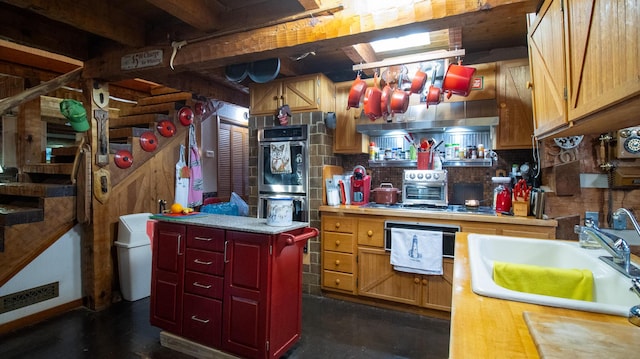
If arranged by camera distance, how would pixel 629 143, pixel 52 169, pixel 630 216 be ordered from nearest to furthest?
pixel 630 216 → pixel 629 143 → pixel 52 169

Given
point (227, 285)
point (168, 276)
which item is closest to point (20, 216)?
point (168, 276)

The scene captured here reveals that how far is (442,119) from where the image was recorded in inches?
117

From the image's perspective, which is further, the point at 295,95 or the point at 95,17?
the point at 295,95

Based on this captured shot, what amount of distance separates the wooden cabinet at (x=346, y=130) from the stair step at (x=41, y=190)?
105 inches

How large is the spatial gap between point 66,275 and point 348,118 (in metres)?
3.22

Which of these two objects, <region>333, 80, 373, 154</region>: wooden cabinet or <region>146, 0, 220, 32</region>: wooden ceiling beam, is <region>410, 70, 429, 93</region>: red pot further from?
<region>146, 0, 220, 32</region>: wooden ceiling beam

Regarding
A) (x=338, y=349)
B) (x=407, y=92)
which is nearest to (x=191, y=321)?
(x=338, y=349)

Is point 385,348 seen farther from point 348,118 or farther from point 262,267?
point 348,118

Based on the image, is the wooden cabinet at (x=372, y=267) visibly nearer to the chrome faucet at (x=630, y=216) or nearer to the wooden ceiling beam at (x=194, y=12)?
the chrome faucet at (x=630, y=216)

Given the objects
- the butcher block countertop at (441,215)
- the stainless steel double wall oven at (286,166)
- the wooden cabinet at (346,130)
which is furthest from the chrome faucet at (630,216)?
the stainless steel double wall oven at (286,166)

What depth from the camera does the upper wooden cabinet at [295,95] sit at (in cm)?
330

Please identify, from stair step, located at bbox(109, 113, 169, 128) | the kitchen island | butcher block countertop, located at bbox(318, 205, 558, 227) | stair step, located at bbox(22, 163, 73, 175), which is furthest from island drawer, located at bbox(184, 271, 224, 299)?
stair step, located at bbox(109, 113, 169, 128)

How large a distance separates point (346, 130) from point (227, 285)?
2091 mm

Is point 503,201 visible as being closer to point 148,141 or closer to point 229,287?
point 229,287
